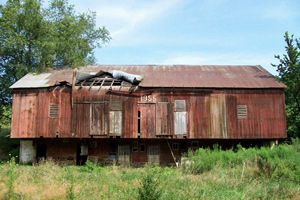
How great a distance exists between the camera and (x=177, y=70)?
993 inches

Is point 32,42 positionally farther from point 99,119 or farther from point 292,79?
point 292,79

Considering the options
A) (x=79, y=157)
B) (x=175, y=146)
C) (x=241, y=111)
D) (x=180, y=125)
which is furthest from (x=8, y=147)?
(x=241, y=111)

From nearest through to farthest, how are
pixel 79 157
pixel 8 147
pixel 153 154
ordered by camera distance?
pixel 153 154
pixel 79 157
pixel 8 147

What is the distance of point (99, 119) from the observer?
69.5 ft

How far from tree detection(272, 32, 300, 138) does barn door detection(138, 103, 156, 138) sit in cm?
1212

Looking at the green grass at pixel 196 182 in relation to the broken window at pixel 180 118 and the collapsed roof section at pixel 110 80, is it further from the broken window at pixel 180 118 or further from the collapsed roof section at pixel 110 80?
the collapsed roof section at pixel 110 80

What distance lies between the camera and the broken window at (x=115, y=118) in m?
21.0

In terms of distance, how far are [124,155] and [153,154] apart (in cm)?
237

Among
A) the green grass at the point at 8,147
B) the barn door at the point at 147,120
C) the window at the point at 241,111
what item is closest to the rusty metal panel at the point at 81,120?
the barn door at the point at 147,120

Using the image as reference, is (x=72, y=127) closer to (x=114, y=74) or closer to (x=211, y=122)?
(x=114, y=74)

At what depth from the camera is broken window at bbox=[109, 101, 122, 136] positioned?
828 inches

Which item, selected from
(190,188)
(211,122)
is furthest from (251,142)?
(190,188)

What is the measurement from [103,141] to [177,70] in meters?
9.21

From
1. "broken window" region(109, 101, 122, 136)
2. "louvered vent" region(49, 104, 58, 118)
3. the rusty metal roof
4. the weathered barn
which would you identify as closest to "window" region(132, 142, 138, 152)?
the weathered barn
